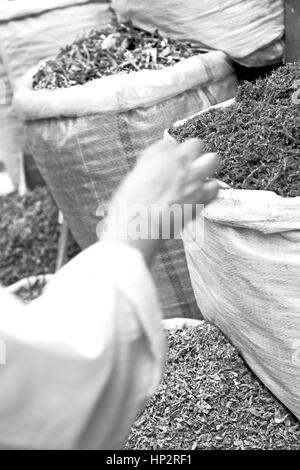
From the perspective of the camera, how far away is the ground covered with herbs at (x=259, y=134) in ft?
4.61

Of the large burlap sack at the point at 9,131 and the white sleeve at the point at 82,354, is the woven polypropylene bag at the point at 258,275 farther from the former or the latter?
the large burlap sack at the point at 9,131

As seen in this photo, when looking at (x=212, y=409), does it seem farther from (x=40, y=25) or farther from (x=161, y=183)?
(x=40, y=25)

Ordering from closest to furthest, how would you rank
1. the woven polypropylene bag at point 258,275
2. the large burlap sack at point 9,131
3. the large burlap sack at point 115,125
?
1. the woven polypropylene bag at point 258,275
2. the large burlap sack at point 115,125
3. the large burlap sack at point 9,131

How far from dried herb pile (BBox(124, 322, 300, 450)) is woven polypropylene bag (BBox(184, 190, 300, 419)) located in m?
0.04

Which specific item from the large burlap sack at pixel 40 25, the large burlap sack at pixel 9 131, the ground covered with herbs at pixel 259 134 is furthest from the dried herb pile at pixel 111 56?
the large burlap sack at pixel 9 131

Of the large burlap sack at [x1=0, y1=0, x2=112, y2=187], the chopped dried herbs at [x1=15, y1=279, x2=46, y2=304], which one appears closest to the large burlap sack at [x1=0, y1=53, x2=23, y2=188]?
the large burlap sack at [x1=0, y1=0, x2=112, y2=187]

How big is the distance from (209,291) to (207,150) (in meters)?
0.34

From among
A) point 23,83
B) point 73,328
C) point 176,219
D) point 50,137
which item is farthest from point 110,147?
point 73,328

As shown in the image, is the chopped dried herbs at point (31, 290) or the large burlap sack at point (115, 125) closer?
the large burlap sack at point (115, 125)

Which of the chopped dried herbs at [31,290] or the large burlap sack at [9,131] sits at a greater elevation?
the large burlap sack at [9,131]

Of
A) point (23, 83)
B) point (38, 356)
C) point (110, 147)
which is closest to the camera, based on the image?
point (38, 356)

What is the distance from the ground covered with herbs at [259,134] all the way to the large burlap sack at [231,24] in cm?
41

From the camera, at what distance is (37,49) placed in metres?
2.78
